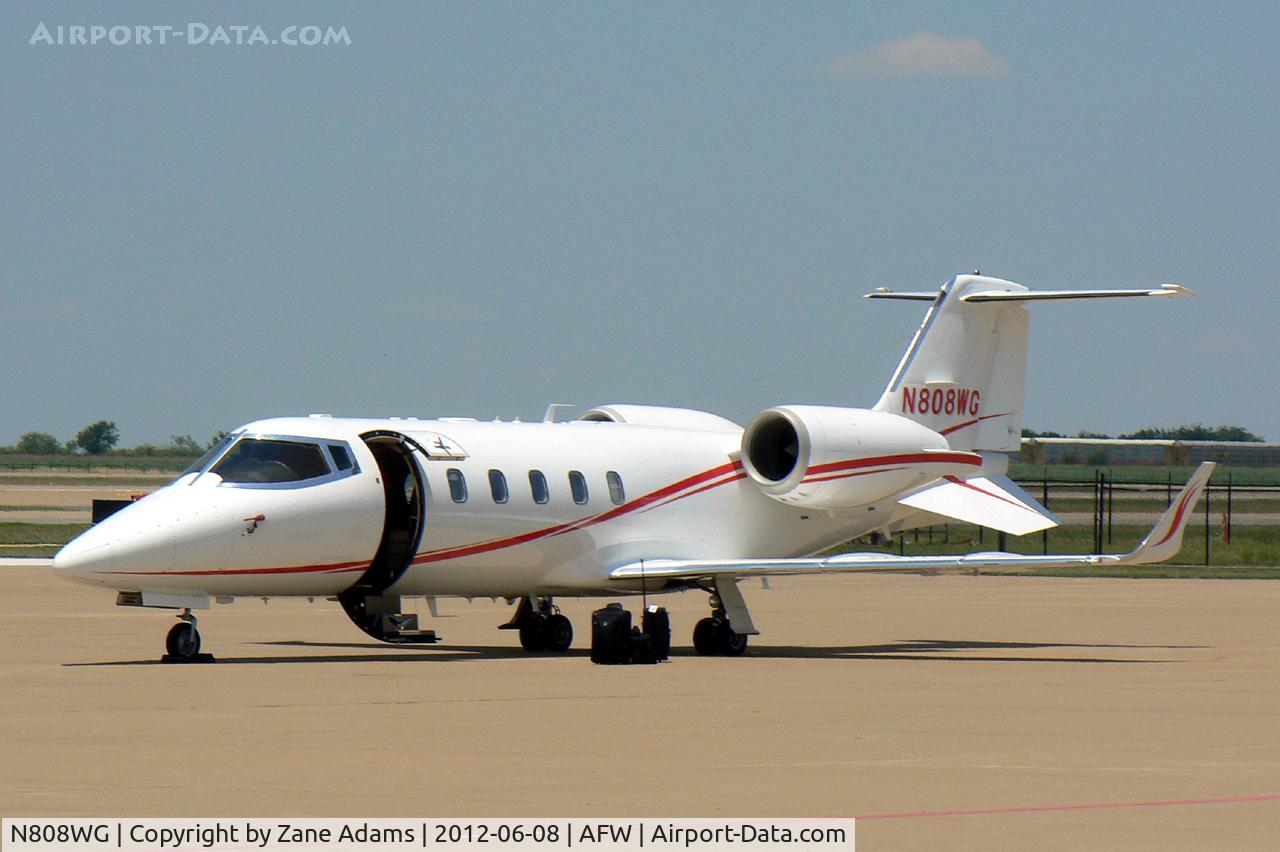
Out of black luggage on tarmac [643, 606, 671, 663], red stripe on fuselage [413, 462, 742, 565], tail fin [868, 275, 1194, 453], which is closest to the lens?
black luggage on tarmac [643, 606, 671, 663]

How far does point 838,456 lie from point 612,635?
5203 mm

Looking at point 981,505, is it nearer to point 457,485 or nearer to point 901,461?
point 901,461

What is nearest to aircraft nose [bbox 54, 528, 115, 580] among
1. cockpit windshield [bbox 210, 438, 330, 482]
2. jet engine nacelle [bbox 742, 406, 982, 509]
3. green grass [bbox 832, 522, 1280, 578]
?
cockpit windshield [bbox 210, 438, 330, 482]

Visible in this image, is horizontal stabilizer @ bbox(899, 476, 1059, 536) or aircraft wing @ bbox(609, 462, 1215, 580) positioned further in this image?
horizontal stabilizer @ bbox(899, 476, 1059, 536)

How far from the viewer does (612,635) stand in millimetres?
23609

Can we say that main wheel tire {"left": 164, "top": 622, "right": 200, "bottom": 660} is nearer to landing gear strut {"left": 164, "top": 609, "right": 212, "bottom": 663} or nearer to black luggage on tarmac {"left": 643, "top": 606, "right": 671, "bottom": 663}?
landing gear strut {"left": 164, "top": 609, "right": 212, "bottom": 663}

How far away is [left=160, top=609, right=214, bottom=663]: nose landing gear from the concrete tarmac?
0.37 m

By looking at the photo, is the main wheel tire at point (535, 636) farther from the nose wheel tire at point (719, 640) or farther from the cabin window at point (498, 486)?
the cabin window at point (498, 486)

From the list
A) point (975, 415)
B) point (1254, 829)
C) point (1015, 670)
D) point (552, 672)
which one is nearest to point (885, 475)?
point (975, 415)

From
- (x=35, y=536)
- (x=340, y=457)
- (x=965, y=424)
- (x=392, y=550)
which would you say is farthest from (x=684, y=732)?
(x=35, y=536)

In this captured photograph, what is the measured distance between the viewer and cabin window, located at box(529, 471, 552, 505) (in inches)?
1023

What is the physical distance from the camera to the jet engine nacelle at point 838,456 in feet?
89.8

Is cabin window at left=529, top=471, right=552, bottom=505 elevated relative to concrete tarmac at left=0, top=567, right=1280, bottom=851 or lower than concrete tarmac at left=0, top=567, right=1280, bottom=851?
elevated

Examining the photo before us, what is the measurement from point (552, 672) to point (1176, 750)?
8815 millimetres
